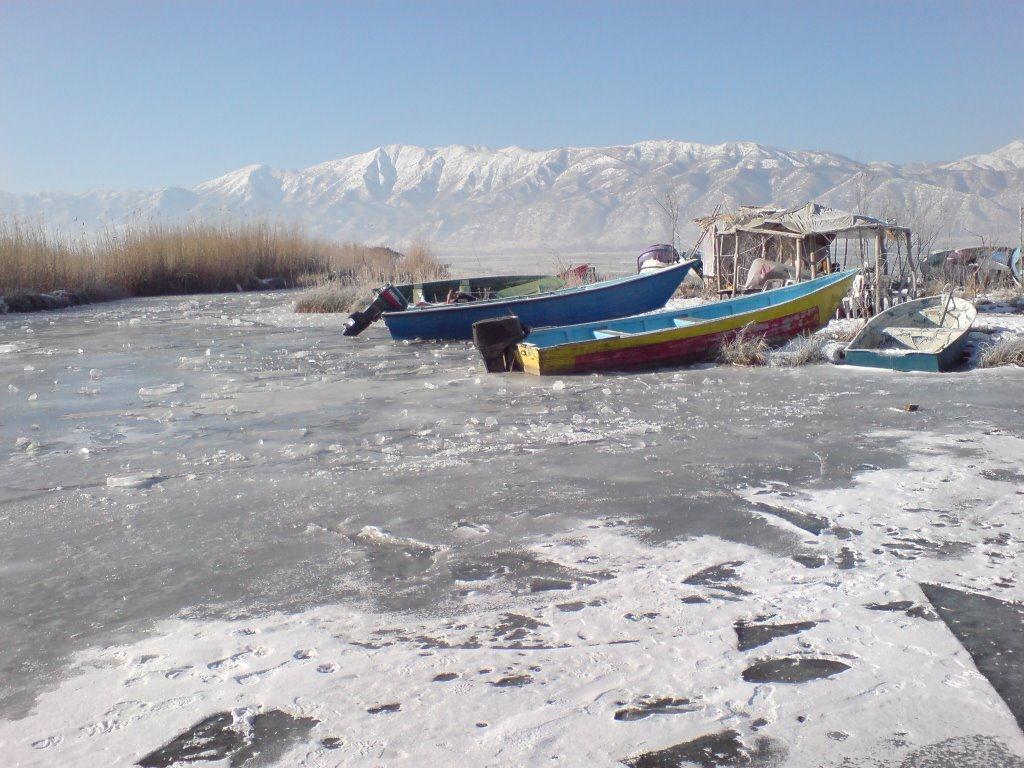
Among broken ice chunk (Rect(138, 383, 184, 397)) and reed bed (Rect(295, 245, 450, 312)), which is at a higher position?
reed bed (Rect(295, 245, 450, 312))

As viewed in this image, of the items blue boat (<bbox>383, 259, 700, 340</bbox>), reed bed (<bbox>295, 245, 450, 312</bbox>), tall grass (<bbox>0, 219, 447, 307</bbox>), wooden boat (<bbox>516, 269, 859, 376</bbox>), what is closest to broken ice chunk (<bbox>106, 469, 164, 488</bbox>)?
wooden boat (<bbox>516, 269, 859, 376</bbox>)

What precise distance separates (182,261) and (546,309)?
56.4 ft

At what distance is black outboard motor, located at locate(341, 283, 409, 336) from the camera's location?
14219mm

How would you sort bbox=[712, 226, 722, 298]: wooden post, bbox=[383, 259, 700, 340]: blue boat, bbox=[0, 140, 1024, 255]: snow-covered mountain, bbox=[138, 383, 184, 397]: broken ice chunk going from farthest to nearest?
bbox=[0, 140, 1024, 255]: snow-covered mountain < bbox=[712, 226, 722, 298]: wooden post < bbox=[383, 259, 700, 340]: blue boat < bbox=[138, 383, 184, 397]: broken ice chunk

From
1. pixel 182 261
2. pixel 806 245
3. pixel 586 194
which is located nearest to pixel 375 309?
pixel 806 245

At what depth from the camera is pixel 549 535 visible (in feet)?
15.3

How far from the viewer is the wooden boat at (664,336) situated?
1023 cm

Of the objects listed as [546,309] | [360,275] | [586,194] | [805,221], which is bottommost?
[546,309]

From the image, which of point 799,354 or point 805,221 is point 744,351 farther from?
point 805,221

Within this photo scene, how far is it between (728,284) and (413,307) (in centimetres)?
691

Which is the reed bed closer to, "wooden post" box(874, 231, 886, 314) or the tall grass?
the tall grass

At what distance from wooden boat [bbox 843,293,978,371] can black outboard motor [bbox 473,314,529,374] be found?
140 inches

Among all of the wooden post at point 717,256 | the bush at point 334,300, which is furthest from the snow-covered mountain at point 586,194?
the wooden post at point 717,256

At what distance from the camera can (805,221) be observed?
602 inches
